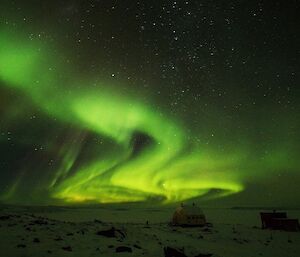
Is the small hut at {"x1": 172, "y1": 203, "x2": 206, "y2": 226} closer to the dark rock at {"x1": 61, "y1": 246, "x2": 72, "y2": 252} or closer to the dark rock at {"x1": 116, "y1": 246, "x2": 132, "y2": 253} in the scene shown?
the dark rock at {"x1": 116, "y1": 246, "x2": 132, "y2": 253}

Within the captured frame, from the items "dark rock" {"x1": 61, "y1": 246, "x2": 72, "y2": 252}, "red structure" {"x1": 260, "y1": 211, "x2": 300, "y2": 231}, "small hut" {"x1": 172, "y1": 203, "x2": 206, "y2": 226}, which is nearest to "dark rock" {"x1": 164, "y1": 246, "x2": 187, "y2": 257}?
"dark rock" {"x1": 61, "y1": 246, "x2": 72, "y2": 252}

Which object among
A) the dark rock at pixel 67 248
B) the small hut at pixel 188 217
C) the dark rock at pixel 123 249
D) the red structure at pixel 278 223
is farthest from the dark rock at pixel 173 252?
the red structure at pixel 278 223

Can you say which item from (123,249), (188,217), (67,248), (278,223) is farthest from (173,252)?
(278,223)

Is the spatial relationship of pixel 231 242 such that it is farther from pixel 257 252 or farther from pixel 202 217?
pixel 202 217

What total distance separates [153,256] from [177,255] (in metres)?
1.39

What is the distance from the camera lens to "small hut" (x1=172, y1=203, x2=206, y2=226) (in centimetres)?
4538

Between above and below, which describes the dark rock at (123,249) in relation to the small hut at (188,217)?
below

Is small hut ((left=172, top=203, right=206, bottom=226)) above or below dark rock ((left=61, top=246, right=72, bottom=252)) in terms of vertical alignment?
above

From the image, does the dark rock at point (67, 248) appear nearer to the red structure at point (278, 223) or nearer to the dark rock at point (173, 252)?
the dark rock at point (173, 252)

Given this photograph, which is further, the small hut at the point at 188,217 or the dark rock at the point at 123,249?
the small hut at the point at 188,217

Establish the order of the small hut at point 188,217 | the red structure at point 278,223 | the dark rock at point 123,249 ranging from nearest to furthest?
the dark rock at point 123,249, the red structure at point 278,223, the small hut at point 188,217

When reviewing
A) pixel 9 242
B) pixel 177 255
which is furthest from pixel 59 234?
pixel 177 255

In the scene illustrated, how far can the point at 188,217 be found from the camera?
45812 mm

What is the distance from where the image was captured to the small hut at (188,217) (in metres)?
45.4
